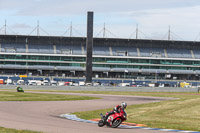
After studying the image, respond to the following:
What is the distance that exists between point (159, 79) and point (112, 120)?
108603mm

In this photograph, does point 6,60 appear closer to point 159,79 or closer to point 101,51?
point 101,51

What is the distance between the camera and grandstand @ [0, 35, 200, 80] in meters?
126

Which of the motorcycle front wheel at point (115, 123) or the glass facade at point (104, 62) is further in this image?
the glass facade at point (104, 62)

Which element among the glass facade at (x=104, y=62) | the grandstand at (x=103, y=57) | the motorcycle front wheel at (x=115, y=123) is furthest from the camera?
the grandstand at (x=103, y=57)

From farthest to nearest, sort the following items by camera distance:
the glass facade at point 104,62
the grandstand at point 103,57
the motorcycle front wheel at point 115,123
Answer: the grandstand at point 103,57 < the glass facade at point 104,62 < the motorcycle front wheel at point 115,123

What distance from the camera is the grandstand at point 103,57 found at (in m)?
126

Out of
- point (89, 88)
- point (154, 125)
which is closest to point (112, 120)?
point (154, 125)

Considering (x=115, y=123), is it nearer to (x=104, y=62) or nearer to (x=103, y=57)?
(x=103, y=57)

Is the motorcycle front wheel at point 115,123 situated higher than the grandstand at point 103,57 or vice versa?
the grandstand at point 103,57

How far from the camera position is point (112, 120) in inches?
848

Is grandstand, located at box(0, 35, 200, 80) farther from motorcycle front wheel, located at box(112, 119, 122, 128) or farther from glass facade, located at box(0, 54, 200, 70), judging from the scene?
motorcycle front wheel, located at box(112, 119, 122, 128)

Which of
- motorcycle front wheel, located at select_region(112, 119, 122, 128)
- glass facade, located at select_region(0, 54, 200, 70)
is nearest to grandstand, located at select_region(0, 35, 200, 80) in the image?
glass facade, located at select_region(0, 54, 200, 70)

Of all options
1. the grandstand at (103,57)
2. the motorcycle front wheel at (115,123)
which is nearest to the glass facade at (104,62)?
the grandstand at (103,57)

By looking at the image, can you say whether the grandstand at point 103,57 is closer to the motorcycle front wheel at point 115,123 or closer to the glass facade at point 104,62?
the glass facade at point 104,62
